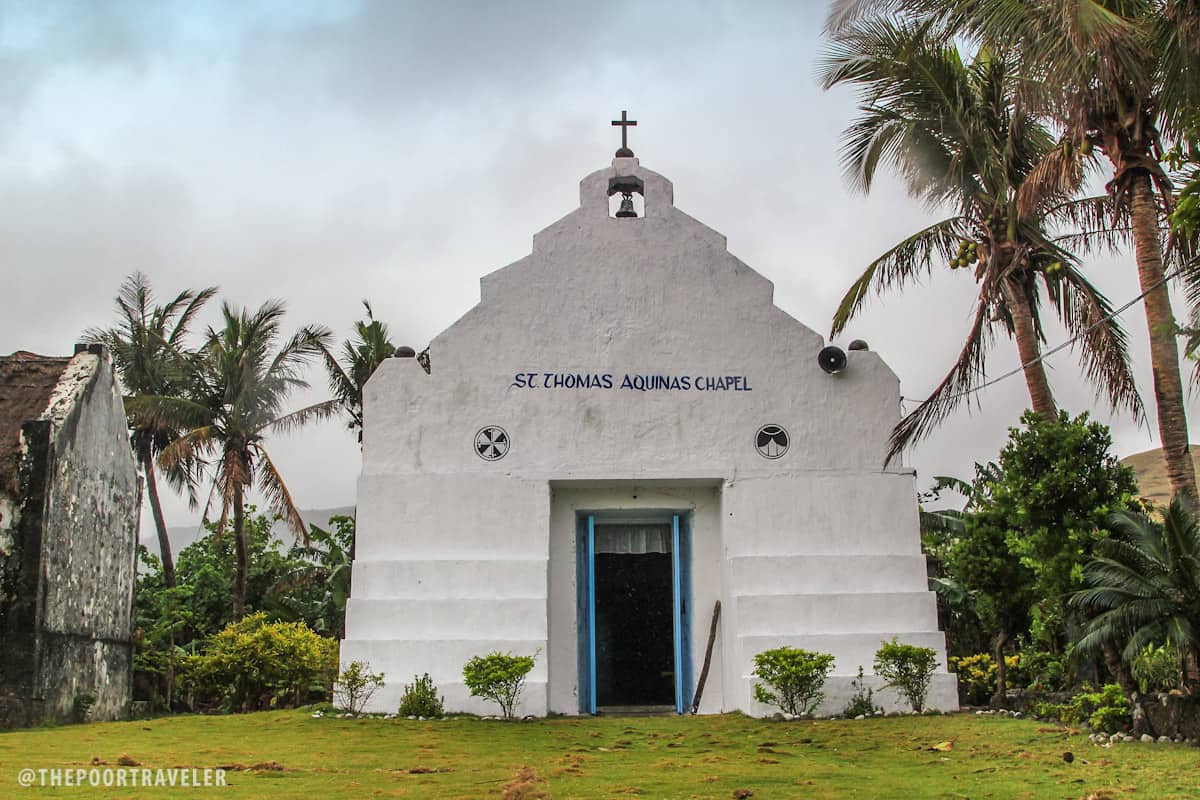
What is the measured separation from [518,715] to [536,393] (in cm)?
399

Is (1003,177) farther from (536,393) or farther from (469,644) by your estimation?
(469,644)

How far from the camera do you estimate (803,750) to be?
10742 millimetres

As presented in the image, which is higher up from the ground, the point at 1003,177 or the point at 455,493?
the point at 1003,177

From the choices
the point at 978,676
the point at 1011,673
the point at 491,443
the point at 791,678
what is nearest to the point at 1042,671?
the point at 978,676

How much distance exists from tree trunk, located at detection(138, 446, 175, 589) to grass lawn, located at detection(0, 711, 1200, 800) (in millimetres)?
12135

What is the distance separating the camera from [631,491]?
15148mm

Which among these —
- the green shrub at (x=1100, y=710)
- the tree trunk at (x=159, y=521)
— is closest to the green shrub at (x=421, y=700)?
the green shrub at (x=1100, y=710)

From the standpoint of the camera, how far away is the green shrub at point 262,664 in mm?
16844

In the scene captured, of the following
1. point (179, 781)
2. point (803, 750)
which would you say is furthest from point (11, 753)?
point (803, 750)

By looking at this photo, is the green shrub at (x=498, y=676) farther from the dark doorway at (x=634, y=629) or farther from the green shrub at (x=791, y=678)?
the green shrub at (x=791, y=678)

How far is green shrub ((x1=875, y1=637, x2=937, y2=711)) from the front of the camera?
1365cm

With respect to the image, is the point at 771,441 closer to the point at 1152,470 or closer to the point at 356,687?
the point at 356,687
